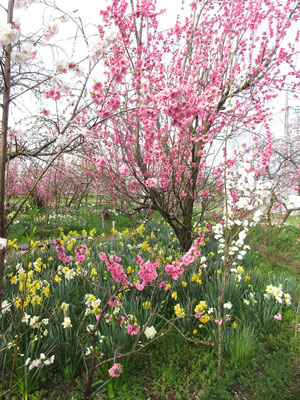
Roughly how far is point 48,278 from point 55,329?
1.23 meters

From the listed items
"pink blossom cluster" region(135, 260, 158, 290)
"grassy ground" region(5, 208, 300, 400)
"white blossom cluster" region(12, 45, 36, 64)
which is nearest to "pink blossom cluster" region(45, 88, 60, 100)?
"white blossom cluster" region(12, 45, 36, 64)

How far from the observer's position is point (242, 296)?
321cm

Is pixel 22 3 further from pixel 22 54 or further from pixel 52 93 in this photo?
pixel 52 93

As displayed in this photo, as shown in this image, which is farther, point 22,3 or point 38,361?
point 22,3

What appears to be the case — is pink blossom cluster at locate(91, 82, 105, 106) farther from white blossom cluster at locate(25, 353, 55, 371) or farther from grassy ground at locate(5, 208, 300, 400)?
white blossom cluster at locate(25, 353, 55, 371)

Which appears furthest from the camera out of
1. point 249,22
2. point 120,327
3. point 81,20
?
point 249,22

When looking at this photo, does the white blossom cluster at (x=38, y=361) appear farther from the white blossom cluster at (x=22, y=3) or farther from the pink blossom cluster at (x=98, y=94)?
the white blossom cluster at (x=22, y=3)

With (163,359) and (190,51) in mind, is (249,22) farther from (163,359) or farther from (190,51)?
(163,359)

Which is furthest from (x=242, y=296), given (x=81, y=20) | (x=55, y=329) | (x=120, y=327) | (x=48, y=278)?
(x=81, y=20)

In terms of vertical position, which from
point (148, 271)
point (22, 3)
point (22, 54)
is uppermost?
point (22, 3)

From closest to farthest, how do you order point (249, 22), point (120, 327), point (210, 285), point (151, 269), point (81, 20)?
1. point (151, 269)
2. point (81, 20)
3. point (120, 327)
4. point (210, 285)
5. point (249, 22)

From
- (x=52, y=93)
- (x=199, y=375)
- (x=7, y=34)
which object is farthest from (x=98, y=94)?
(x=199, y=375)

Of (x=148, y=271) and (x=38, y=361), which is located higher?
(x=148, y=271)

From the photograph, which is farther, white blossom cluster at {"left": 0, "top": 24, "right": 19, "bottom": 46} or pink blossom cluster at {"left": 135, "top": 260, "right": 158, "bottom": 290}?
pink blossom cluster at {"left": 135, "top": 260, "right": 158, "bottom": 290}
